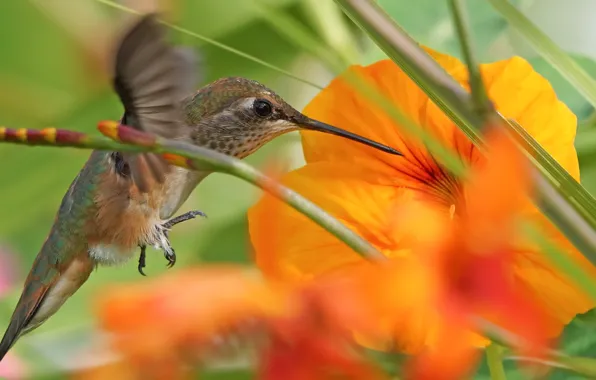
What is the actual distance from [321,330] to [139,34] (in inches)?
7.4

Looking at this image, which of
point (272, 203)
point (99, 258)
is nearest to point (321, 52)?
point (99, 258)

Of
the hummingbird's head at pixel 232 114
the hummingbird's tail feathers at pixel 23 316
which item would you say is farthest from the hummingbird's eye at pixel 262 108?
the hummingbird's tail feathers at pixel 23 316

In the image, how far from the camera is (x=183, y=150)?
6.4 inches

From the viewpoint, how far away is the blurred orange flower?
0.11 metres

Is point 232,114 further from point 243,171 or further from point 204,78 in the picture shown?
point 243,171

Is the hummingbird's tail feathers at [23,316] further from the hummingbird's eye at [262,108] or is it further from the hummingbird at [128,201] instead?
the hummingbird's eye at [262,108]

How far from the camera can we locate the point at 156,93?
0.31 meters

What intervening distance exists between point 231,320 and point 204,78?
0.90 ft

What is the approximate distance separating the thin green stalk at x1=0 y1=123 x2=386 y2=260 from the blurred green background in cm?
21

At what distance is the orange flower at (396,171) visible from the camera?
305 mm

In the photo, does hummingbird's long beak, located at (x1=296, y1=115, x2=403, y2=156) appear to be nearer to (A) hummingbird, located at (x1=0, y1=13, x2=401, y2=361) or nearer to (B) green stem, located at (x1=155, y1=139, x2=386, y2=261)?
(A) hummingbird, located at (x1=0, y1=13, x2=401, y2=361)

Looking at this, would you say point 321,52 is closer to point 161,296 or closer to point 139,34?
point 139,34

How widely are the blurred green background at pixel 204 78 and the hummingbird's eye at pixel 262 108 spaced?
0.03 meters

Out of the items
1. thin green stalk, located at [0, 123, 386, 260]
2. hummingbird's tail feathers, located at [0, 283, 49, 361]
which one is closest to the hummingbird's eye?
hummingbird's tail feathers, located at [0, 283, 49, 361]
